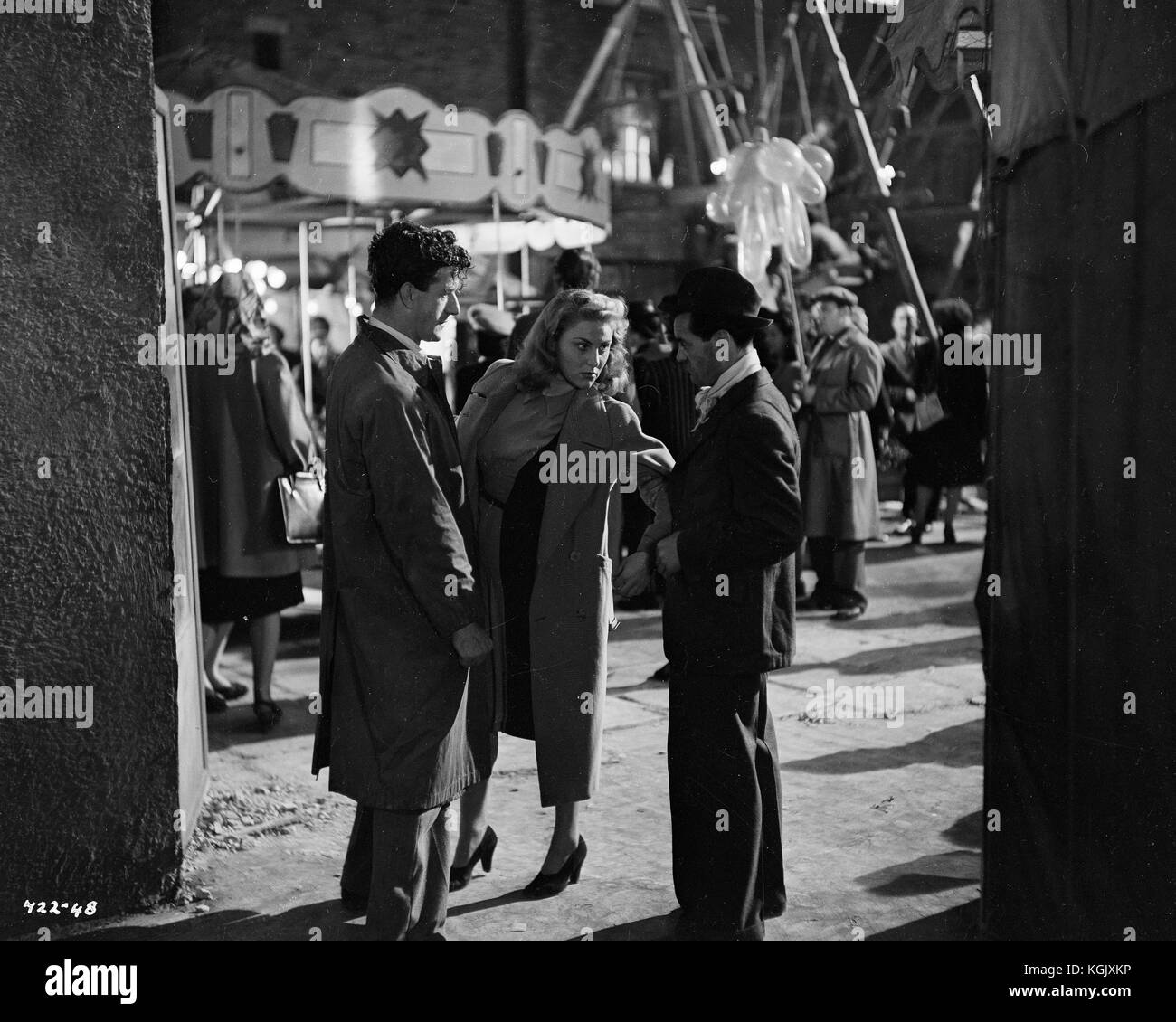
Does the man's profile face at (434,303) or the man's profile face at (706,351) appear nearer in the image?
the man's profile face at (434,303)

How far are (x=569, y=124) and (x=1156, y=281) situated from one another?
603 inches

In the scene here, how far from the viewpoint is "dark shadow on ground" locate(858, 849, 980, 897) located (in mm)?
4211

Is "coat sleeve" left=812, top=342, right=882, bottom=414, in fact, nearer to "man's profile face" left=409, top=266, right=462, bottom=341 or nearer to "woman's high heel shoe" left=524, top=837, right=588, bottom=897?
"woman's high heel shoe" left=524, top=837, right=588, bottom=897

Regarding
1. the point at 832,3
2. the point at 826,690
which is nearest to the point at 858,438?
the point at 826,690

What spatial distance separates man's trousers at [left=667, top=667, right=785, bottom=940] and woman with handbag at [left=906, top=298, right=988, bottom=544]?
525 centimetres

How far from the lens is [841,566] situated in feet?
28.3

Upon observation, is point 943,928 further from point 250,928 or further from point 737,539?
point 250,928

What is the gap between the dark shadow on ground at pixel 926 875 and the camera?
4211 mm

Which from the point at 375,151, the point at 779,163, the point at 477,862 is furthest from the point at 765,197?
the point at 477,862

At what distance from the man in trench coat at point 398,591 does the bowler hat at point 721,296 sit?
0.66 metres

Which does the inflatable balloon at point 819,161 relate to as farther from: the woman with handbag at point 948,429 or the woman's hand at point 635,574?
the woman's hand at point 635,574

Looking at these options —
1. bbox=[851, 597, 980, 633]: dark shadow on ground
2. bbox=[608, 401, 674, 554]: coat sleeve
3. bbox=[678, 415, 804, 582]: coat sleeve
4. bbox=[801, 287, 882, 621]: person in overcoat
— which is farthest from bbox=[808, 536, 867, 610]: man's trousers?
bbox=[678, 415, 804, 582]: coat sleeve

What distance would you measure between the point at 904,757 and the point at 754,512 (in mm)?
2412

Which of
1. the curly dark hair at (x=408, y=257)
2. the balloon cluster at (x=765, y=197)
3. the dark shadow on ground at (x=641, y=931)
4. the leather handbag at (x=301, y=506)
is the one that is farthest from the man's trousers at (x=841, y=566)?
the curly dark hair at (x=408, y=257)
